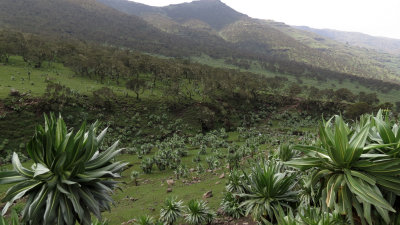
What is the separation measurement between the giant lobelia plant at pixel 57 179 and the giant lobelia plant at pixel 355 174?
3.25 metres

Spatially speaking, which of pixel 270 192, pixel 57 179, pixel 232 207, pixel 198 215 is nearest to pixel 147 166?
pixel 198 215

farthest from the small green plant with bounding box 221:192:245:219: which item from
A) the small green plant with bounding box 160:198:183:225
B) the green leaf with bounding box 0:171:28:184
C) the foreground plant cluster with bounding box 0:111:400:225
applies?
the green leaf with bounding box 0:171:28:184

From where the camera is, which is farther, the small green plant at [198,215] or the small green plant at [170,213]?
the small green plant at [170,213]

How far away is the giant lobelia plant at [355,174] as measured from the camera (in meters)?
2.73

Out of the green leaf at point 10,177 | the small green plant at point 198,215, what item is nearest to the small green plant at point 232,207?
the small green plant at point 198,215

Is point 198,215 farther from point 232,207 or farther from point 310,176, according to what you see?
point 310,176

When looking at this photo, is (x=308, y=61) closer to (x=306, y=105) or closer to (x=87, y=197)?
(x=306, y=105)

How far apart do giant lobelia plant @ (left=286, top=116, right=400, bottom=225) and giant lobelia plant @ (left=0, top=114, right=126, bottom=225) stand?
325 centimetres

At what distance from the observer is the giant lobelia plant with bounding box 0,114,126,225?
321 centimetres

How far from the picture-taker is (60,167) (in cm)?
330

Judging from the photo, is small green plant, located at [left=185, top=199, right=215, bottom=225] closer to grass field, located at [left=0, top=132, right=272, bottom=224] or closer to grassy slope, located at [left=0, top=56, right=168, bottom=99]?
grass field, located at [left=0, top=132, right=272, bottom=224]

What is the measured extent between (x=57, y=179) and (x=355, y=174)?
14.4ft

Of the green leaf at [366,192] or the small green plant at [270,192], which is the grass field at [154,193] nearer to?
the small green plant at [270,192]

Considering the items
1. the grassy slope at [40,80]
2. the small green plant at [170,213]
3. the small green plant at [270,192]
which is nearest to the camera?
the small green plant at [270,192]
